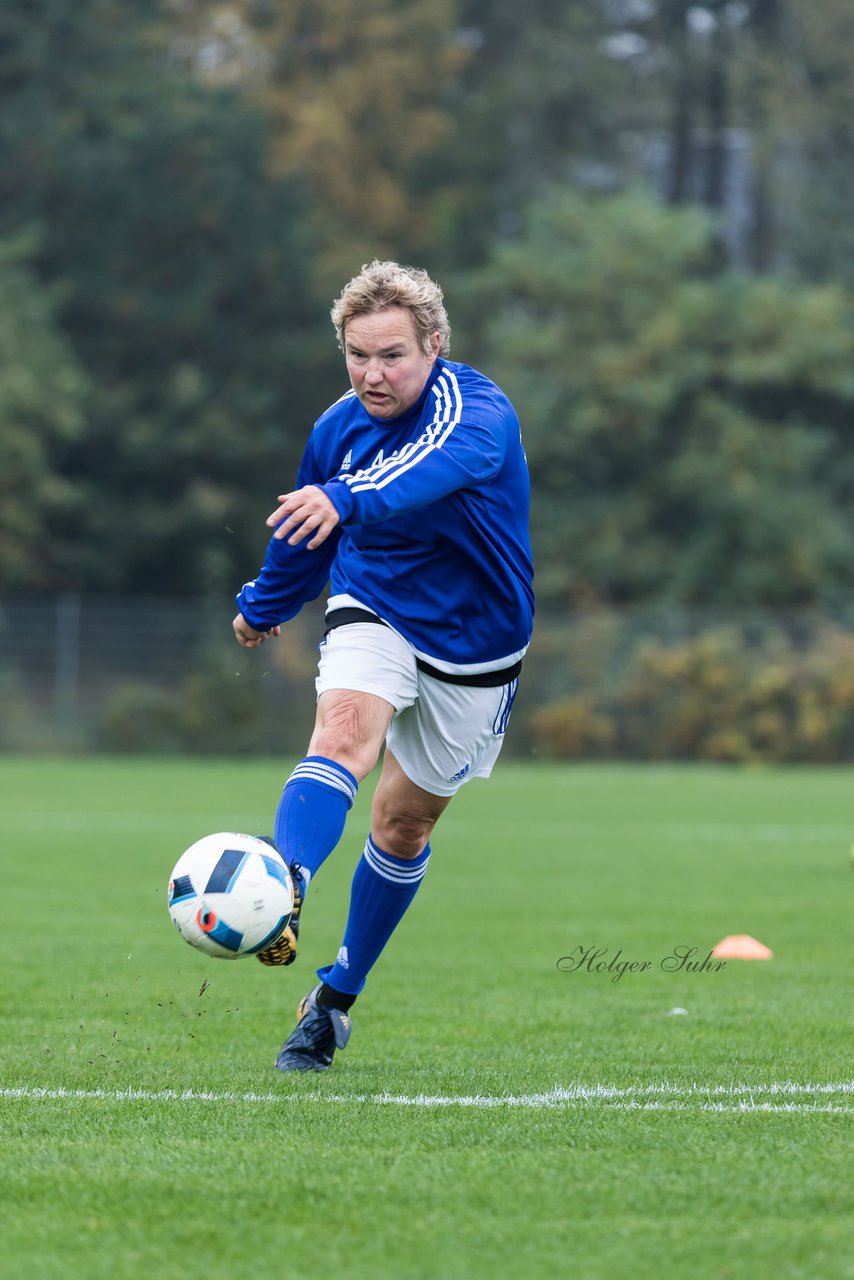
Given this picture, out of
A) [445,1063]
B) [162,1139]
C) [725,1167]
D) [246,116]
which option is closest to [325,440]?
[445,1063]

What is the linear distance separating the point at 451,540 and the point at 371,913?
106cm

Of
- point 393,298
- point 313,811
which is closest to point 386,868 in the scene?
point 313,811

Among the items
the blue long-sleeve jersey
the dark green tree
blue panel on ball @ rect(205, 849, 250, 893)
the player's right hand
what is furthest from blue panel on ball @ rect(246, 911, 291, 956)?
the dark green tree

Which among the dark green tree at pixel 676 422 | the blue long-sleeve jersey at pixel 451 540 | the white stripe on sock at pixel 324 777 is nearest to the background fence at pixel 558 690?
the dark green tree at pixel 676 422

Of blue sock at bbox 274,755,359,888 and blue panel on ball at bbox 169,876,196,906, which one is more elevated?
blue sock at bbox 274,755,359,888

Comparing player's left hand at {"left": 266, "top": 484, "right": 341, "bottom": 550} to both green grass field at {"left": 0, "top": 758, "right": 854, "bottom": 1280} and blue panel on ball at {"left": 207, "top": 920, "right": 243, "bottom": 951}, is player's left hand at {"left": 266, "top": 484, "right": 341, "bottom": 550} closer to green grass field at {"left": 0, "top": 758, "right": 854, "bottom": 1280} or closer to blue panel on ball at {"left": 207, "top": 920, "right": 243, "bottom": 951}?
blue panel on ball at {"left": 207, "top": 920, "right": 243, "bottom": 951}

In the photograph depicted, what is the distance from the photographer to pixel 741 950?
7438 millimetres

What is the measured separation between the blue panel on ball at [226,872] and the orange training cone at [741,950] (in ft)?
12.3

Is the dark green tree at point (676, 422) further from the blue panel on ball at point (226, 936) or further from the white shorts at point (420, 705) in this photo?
the blue panel on ball at point (226, 936)

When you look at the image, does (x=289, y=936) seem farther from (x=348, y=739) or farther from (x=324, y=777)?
(x=348, y=739)

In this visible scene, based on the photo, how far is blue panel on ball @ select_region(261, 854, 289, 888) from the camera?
4071mm

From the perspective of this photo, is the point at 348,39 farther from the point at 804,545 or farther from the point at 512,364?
the point at 804,545

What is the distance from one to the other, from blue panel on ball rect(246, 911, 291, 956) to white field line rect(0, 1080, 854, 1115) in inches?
18.1

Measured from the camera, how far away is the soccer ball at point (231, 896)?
13.1ft
